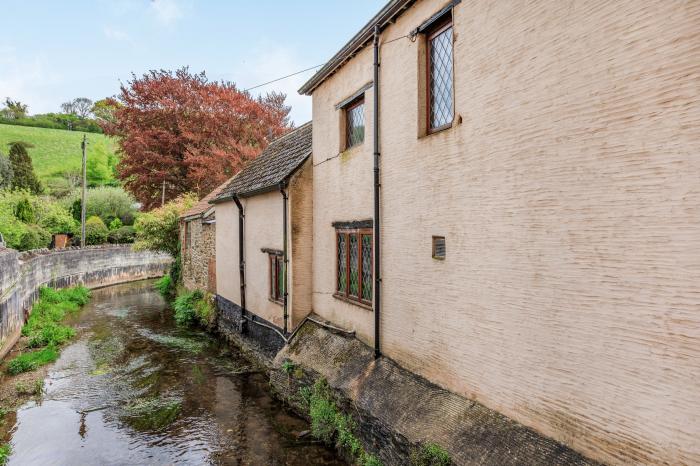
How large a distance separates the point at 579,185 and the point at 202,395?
984 centimetres

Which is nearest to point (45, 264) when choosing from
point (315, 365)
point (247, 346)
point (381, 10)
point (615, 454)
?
point (247, 346)

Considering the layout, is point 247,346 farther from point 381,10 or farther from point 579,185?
point 579,185

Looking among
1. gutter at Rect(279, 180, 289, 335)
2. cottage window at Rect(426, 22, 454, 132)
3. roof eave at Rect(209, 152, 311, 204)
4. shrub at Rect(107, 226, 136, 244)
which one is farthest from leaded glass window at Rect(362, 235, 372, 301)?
shrub at Rect(107, 226, 136, 244)

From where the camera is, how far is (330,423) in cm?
833

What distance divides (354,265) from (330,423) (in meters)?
2.98

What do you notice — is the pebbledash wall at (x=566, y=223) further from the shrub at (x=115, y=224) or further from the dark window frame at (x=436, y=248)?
the shrub at (x=115, y=224)

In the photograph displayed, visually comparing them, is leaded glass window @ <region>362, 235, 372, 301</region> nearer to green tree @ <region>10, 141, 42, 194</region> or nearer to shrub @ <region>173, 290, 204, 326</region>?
shrub @ <region>173, 290, 204, 326</region>

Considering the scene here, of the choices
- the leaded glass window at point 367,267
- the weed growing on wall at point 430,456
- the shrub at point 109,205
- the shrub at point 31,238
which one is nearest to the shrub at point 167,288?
the shrub at point 31,238

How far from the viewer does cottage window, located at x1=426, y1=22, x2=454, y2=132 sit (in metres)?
6.64

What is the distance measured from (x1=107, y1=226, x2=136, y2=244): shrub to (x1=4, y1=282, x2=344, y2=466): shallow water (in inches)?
1042

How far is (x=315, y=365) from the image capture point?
9477 millimetres

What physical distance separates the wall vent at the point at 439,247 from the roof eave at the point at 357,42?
3691 mm

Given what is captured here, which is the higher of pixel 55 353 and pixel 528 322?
pixel 528 322

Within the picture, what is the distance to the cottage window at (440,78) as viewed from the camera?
664 centimetres
